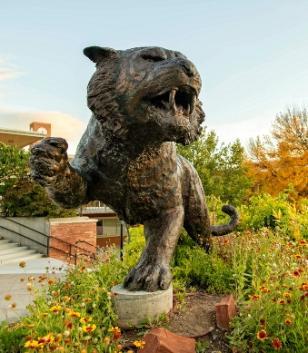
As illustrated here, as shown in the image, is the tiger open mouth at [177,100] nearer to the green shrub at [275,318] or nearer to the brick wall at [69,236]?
the green shrub at [275,318]

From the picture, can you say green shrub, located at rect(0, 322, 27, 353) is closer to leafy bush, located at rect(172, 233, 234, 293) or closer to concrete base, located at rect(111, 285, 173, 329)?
concrete base, located at rect(111, 285, 173, 329)

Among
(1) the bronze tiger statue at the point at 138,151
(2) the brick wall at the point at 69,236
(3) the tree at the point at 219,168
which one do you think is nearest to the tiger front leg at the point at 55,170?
(1) the bronze tiger statue at the point at 138,151

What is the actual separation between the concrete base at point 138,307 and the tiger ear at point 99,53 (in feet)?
5.80

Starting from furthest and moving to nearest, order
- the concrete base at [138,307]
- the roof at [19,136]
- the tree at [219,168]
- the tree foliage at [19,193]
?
the roof at [19,136] → the tree at [219,168] → the tree foliage at [19,193] → the concrete base at [138,307]

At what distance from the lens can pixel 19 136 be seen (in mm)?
24297

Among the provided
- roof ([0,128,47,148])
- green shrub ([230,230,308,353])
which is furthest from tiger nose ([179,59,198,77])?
roof ([0,128,47,148])

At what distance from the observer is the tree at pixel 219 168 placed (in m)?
19.3

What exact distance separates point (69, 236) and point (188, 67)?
42.7 ft

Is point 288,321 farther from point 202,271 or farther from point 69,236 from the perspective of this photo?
point 69,236

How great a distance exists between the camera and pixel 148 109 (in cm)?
252

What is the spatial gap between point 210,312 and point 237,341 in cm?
60

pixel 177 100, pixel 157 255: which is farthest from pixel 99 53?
pixel 157 255

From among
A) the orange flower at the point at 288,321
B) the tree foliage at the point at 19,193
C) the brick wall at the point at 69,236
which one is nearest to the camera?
the orange flower at the point at 288,321

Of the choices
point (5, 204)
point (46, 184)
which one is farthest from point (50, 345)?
point (5, 204)
